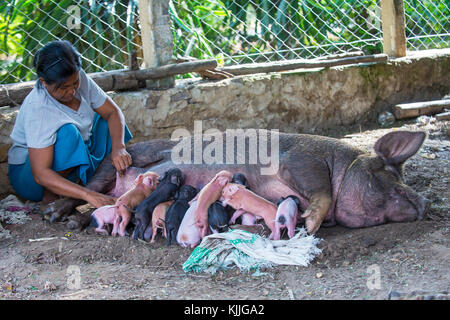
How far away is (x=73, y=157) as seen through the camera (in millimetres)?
4281

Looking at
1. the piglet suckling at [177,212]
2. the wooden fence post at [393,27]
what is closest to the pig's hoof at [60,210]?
the piglet suckling at [177,212]

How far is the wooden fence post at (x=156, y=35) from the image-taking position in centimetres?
552

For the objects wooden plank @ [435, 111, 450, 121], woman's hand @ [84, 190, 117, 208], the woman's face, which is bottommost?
woman's hand @ [84, 190, 117, 208]

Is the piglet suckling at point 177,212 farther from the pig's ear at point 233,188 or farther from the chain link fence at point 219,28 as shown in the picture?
the chain link fence at point 219,28

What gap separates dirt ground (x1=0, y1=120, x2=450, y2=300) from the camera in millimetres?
2916

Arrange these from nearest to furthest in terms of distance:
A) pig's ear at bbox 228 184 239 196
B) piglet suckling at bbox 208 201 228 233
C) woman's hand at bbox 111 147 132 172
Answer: piglet suckling at bbox 208 201 228 233 < pig's ear at bbox 228 184 239 196 < woman's hand at bbox 111 147 132 172

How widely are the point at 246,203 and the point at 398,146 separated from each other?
1.22 m

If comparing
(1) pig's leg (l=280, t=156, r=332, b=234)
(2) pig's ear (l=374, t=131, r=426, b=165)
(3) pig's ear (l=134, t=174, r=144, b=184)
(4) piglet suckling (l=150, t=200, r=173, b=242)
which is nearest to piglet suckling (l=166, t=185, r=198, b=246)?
(4) piglet suckling (l=150, t=200, r=173, b=242)

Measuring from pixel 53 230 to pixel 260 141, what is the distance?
5.90 ft

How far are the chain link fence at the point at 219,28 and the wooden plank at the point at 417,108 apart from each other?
0.99m

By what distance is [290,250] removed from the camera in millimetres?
3400

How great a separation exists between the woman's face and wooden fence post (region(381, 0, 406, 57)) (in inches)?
167

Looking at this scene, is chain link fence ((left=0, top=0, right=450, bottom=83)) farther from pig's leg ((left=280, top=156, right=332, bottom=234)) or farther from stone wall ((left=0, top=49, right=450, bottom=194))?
pig's leg ((left=280, top=156, right=332, bottom=234))
